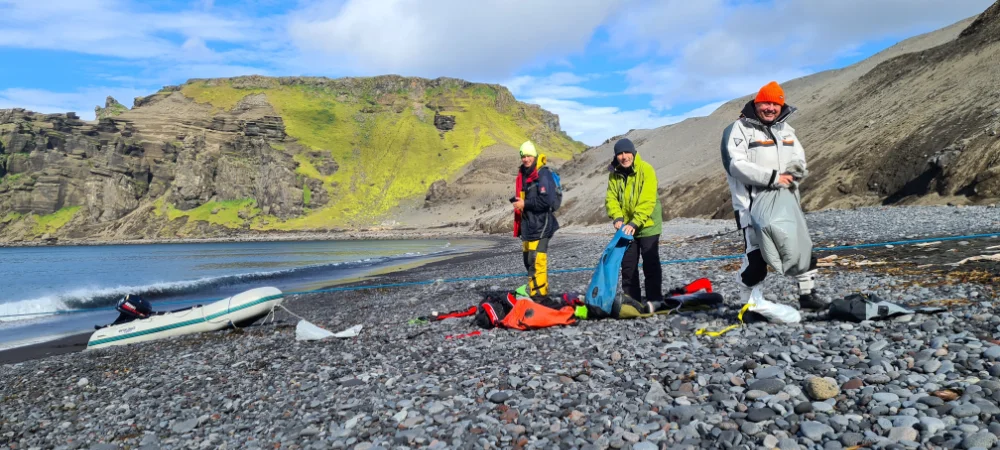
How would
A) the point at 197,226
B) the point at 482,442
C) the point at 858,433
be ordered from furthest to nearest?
the point at 197,226 → the point at 482,442 → the point at 858,433

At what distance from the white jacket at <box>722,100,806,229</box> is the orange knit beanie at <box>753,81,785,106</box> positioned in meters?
0.12

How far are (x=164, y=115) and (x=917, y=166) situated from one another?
18290 cm

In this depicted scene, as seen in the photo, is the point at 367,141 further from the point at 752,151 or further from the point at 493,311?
the point at 752,151

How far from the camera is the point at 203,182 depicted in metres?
137

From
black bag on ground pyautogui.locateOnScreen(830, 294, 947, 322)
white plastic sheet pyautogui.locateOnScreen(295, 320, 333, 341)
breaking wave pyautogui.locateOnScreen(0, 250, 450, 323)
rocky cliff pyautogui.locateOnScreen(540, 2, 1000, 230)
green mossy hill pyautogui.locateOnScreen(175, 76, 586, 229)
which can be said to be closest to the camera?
black bag on ground pyautogui.locateOnScreen(830, 294, 947, 322)

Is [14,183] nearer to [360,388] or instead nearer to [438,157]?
[438,157]

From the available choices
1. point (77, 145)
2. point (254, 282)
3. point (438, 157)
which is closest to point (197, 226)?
point (77, 145)

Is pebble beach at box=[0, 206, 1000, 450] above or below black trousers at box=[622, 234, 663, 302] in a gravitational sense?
below

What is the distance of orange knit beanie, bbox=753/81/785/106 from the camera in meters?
5.39

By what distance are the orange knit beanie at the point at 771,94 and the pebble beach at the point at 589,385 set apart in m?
2.20

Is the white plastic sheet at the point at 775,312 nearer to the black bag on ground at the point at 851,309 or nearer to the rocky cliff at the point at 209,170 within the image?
the black bag on ground at the point at 851,309

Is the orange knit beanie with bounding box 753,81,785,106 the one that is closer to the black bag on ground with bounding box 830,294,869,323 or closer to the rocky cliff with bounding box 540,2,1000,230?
the black bag on ground with bounding box 830,294,869,323

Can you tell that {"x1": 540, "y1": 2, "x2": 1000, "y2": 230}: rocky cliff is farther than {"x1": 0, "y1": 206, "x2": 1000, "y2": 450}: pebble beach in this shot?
Yes

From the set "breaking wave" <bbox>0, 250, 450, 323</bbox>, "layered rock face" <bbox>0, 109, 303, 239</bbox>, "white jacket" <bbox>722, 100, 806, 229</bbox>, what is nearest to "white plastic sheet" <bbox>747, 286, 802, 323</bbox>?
"white jacket" <bbox>722, 100, 806, 229</bbox>
